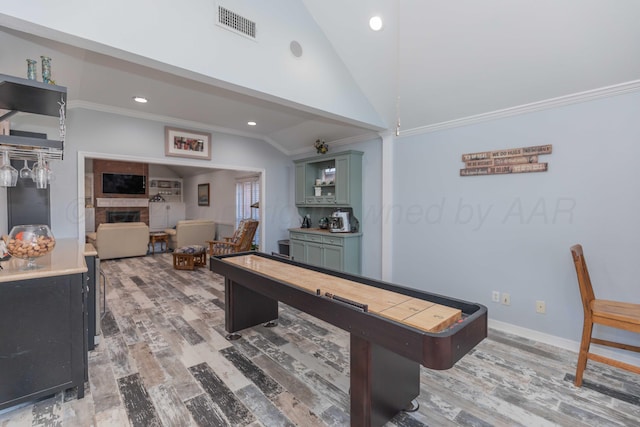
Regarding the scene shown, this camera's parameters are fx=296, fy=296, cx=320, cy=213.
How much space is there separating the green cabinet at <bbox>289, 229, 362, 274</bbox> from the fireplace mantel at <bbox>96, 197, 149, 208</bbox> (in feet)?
19.7

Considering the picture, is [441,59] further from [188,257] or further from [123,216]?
[123,216]

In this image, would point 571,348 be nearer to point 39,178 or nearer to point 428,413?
point 428,413

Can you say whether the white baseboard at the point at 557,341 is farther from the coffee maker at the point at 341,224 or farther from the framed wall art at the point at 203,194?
the framed wall art at the point at 203,194

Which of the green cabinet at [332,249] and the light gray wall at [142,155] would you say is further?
the green cabinet at [332,249]

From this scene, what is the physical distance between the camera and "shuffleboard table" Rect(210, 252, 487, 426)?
131 centimetres

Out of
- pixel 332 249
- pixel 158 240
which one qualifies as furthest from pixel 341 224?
pixel 158 240

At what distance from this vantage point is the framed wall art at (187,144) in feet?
14.5

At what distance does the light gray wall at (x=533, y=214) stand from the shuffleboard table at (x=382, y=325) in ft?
5.69

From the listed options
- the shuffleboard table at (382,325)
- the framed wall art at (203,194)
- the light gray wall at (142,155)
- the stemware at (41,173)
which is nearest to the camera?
the shuffleboard table at (382,325)

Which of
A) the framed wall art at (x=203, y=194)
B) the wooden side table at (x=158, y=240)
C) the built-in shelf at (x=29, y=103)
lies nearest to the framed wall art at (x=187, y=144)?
the built-in shelf at (x=29, y=103)

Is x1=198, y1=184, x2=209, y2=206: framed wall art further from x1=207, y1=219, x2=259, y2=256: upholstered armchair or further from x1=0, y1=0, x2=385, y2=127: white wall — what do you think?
x1=0, y1=0, x2=385, y2=127: white wall

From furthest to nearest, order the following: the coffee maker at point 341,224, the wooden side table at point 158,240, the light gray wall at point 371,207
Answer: the wooden side table at point 158,240 < the coffee maker at point 341,224 < the light gray wall at point 371,207

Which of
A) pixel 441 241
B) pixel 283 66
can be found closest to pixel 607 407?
pixel 441 241

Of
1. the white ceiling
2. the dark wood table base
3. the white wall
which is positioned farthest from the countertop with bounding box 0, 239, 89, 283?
the dark wood table base
